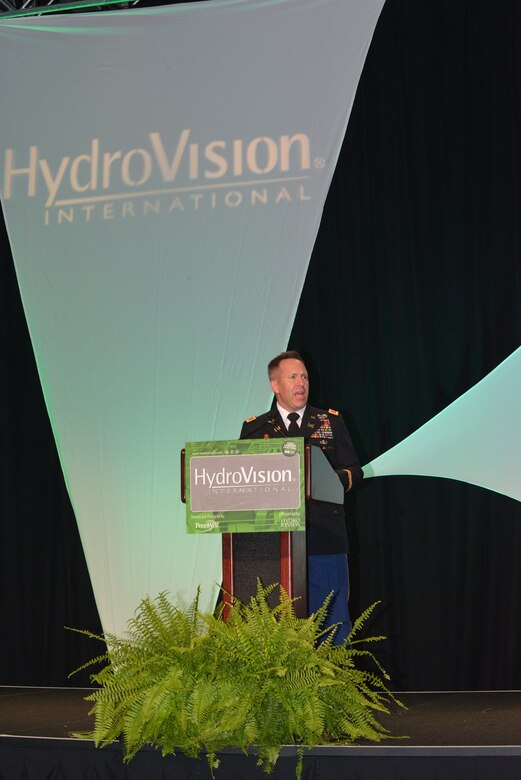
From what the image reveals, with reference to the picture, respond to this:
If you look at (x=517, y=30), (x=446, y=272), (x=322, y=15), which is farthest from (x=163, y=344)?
(x=517, y=30)

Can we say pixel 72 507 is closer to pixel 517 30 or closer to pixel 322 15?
pixel 322 15

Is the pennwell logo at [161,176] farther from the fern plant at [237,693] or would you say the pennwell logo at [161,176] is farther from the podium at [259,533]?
the fern plant at [237,693]

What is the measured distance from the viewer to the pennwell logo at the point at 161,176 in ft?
16.1

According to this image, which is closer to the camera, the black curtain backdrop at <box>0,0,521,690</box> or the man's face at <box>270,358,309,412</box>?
the man's face at <box>270,358,309,412</box>

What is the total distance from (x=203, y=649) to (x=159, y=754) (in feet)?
0.98

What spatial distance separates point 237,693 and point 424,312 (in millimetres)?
2701

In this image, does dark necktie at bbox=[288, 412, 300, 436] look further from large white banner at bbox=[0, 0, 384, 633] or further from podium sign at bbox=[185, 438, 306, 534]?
large white banner at bbox=[0, 0, 384, 633]

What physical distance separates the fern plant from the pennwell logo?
283cm

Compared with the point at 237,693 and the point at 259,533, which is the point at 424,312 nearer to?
the point at 259,533

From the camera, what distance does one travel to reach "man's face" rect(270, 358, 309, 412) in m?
3.31

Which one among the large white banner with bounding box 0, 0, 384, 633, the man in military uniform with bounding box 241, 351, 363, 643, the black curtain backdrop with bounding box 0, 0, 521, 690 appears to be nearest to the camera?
the man in military uniform with bounding box 241, 351, 363, 643

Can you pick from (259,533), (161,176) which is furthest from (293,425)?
(161,176)

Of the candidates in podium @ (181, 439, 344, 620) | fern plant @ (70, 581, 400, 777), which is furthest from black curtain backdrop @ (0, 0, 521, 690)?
fern plant @ (70, 581, 400, 777)

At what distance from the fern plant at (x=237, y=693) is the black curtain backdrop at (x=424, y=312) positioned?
1.99 m
